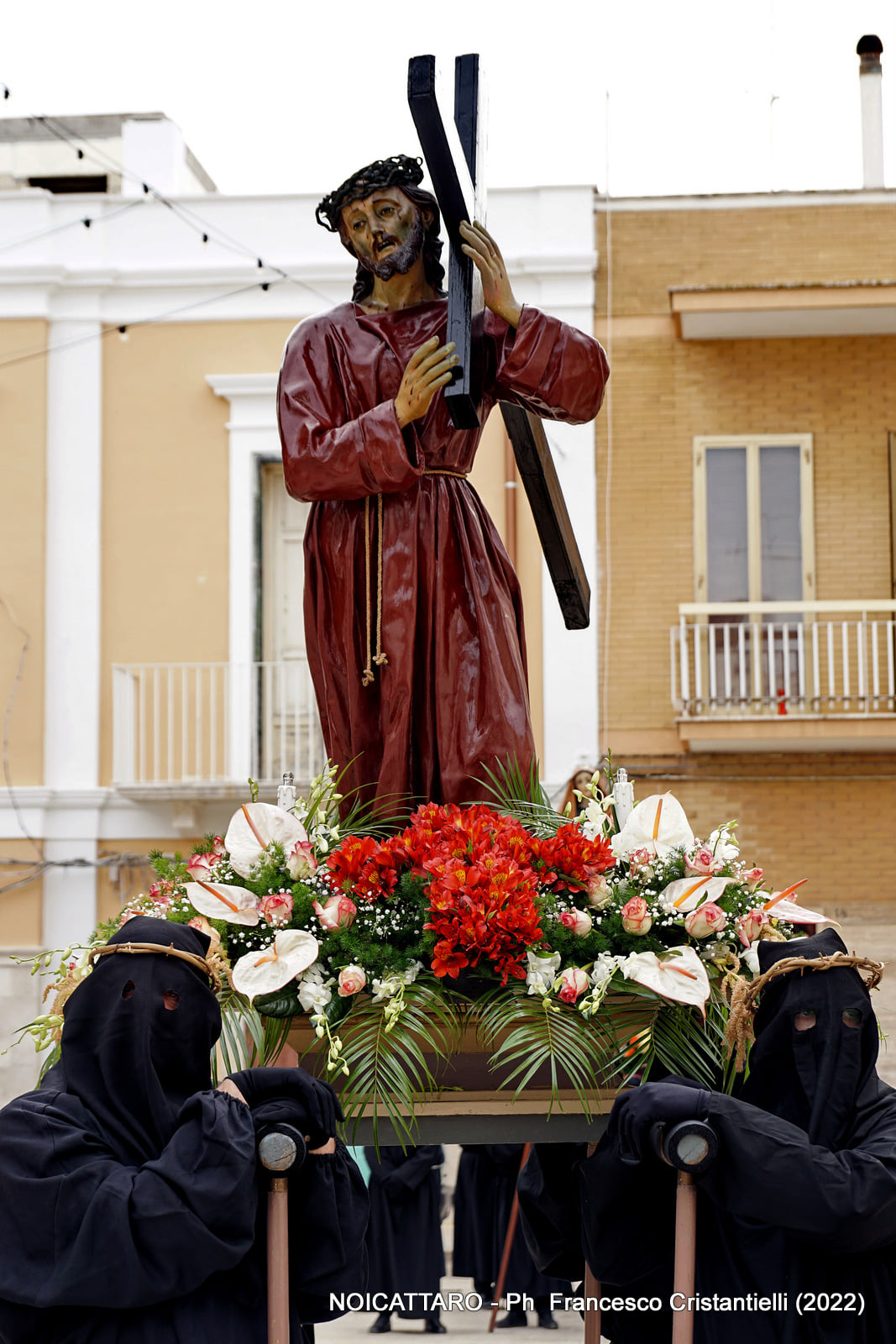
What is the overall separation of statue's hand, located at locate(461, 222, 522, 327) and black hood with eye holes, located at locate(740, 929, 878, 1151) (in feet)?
5.14

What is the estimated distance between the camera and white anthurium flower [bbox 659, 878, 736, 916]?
314 centimetres

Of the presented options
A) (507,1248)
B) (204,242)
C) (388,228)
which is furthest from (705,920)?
(204,242)

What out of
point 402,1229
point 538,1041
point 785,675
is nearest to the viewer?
point 538,1041

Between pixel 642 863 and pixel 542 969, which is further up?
Answer: pixel 642 863

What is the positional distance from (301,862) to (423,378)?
3.54ft

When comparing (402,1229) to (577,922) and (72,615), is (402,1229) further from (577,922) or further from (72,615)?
(577,922)

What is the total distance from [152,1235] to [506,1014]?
75 centimetres

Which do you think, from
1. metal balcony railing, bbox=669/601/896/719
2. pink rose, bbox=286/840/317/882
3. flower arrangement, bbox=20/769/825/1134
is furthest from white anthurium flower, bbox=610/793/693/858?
metal balcony railing, bbox=669/601/896/719

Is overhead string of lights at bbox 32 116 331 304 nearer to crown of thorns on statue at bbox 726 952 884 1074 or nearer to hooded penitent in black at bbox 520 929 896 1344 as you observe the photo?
crown of thorns on statue at bbox 726 952 884 1074

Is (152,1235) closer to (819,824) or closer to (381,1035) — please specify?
(381,1035)

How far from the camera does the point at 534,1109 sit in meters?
3.09

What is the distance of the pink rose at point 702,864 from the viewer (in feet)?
10.4

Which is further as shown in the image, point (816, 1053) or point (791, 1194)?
point (816, 1053)

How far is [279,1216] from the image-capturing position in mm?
2715
